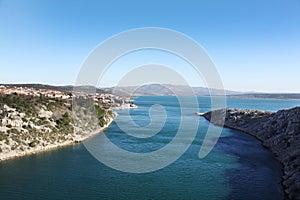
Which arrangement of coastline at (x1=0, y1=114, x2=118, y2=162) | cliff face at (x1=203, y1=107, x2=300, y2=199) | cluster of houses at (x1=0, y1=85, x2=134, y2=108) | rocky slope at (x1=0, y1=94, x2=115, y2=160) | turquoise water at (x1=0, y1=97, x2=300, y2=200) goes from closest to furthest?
turquoise water at (x1=0, y1=97, x2=300, y2=200) < cliff face at (x1=203, y1=107, x2=300, y2=199) < coastline at (x1=0, y1=114, x2=118, y2=162) < rocky slope at (x1=0, y1=94, x2=115, y2=160) < cluster of houses at (x1=0, y1=85, x2=134, y2=108)

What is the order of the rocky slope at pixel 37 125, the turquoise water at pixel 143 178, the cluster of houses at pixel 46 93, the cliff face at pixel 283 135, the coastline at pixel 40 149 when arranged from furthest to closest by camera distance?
the cluster of houses at pixel 46 93 → the rocky slope at pixel 37 125 → the coastline at pixel 40 149 → the cliff face at pixel 283 135 → the turquoise water at pixel 143 178

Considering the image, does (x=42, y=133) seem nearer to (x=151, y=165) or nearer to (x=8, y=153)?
(x=8, y=153)

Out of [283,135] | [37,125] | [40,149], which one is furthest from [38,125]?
[283,135]

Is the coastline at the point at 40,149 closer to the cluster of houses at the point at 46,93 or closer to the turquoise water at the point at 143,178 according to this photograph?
the turquoise water at the point at 143,178

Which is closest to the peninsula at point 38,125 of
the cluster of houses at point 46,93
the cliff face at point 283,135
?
the cluster of houses at point 46,93

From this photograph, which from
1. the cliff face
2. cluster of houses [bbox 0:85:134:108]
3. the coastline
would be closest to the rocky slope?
the coastline

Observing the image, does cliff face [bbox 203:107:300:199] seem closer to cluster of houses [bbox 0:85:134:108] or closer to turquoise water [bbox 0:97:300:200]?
turquoise water [bbox 0:97:300:200]
